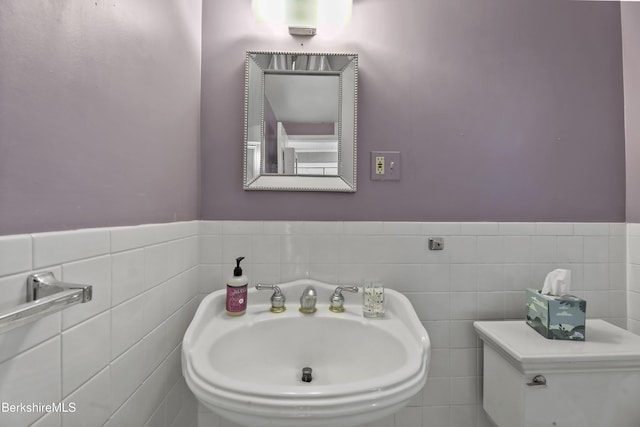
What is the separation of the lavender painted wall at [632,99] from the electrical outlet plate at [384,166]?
973 millimetres

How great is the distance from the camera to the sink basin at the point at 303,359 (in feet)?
1.79

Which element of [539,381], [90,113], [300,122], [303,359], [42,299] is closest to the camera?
[42,299]

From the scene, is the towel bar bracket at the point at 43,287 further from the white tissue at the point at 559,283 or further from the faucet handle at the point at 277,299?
the white tissue at the point at 559,283

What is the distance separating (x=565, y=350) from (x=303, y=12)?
1460 millimetres

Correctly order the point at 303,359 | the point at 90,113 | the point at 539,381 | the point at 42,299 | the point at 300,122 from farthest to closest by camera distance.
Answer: the point at 300,122, the point at 303,359, the point at 539,381, the point at 90,113, the point at 42,299

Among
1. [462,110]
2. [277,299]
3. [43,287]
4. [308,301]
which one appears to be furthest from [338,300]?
[462,110]

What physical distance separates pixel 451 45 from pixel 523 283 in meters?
1.02

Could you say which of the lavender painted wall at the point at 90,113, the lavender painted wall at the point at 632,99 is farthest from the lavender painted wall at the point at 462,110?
the lavender painted wall at the point at 90,113

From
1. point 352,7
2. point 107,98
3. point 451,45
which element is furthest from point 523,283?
point 107,98

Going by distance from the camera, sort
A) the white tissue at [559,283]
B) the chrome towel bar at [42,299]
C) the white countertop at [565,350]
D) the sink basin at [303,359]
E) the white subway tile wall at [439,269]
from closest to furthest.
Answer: the chrome towel bar at [42,299], the sink basin at [303,359], the white countertop at [565,350], the white tissue at [559,283], the white subway tile wall at [439,269]

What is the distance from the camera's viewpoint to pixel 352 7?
106 cm

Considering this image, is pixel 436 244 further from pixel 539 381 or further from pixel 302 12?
pixel 302 12

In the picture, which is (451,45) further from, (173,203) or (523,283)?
(173,203)

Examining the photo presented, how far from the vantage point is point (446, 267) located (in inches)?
41.0
